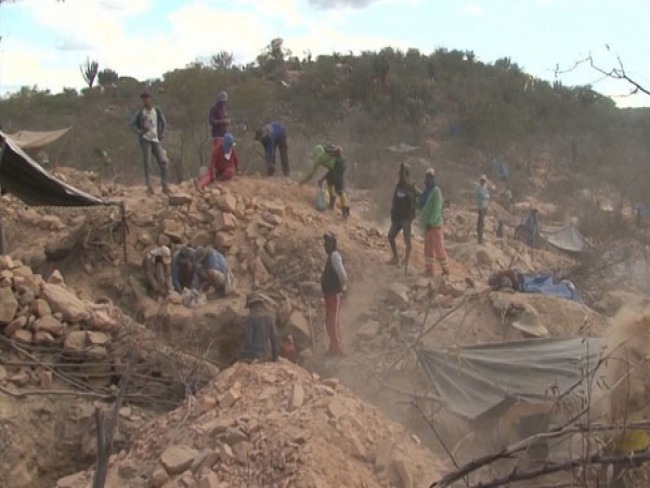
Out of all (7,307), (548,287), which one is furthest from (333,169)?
(7,307)

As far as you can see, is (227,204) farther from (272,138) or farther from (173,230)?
(272,138)

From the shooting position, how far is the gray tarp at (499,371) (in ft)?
21.2

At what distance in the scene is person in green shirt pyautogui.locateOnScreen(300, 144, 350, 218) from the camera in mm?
9961

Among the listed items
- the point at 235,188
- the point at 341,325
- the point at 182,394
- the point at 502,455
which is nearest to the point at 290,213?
the point at 235,188

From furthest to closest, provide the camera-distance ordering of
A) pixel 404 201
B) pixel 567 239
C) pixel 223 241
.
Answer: pixel 567 239 → pixel 223 241 → pixel 404 201

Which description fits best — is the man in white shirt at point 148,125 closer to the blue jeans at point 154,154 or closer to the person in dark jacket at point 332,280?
the blue jeans at point 154,154

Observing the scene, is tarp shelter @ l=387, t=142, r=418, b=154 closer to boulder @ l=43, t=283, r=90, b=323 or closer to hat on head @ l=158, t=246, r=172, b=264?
hat on head @ l=158, t=246, r=172, b=264

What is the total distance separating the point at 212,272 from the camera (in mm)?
9312

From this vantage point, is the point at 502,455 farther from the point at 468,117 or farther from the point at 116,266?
the point at 468,117

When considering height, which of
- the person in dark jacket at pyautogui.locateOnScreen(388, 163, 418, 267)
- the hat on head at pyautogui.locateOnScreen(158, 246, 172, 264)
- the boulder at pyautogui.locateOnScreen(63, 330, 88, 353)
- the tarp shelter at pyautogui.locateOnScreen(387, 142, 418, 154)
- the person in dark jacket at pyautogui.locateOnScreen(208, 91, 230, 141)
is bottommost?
the boulder at pyautogui.locateOnScreen(63, 330, 88, 353)

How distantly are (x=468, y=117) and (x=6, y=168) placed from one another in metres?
22.2

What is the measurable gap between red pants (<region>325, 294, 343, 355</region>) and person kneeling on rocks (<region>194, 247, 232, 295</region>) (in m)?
1.63

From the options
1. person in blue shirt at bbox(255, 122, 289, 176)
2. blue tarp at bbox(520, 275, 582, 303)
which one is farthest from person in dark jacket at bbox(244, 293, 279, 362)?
person in blue shirt at bbox(255, 122, 289, 176)

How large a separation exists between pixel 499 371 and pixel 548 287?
326 cm
